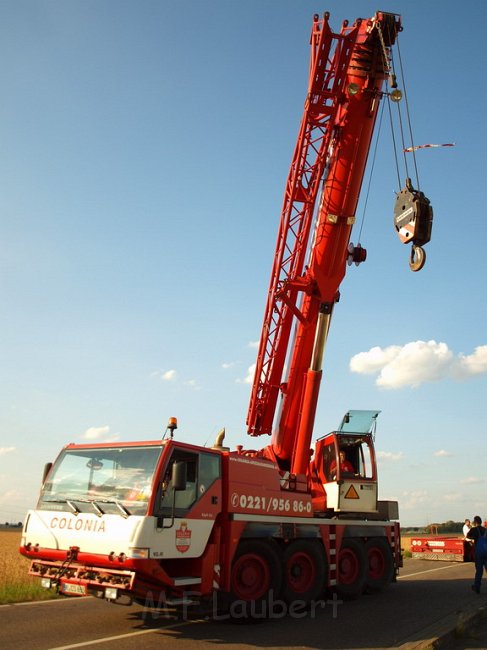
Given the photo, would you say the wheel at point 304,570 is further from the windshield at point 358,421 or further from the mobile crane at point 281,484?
the windshield at point 358,421

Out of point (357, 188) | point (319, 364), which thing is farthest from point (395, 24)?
point (319, 364)

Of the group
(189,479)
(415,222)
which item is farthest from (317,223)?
(189,479)

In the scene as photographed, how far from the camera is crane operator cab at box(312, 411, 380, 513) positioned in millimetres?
11617

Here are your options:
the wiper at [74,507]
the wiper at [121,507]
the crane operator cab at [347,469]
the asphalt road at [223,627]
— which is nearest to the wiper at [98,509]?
the wiper at [121,507]

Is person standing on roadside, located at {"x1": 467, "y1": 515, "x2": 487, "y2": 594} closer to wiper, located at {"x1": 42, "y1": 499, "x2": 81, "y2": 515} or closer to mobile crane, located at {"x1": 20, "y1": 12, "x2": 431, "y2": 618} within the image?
mobile crane, located at {"x1": 20, "y1": 12, "x2": 431, "y2": 618}

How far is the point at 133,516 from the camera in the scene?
748 centimetres

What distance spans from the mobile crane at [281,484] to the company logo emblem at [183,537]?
0.02 metres

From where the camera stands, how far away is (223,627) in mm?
8141

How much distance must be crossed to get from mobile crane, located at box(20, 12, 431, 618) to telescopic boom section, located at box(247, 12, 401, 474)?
3 cm

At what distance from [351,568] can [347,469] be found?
1.81 meters

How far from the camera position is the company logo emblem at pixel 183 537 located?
7.75 m

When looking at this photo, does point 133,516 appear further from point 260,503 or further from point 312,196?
point 312,196

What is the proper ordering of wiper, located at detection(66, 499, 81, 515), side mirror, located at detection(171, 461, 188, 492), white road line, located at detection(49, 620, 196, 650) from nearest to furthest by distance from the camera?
1. white road line, located at detection(49, 620, 196, 650)
2. side mirror, located at detection(171, 461, 188, 492)
3. wiper, located at detection(66, 499, 81, 515)

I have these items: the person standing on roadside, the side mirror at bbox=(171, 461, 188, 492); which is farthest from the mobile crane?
the person standing on roadside
